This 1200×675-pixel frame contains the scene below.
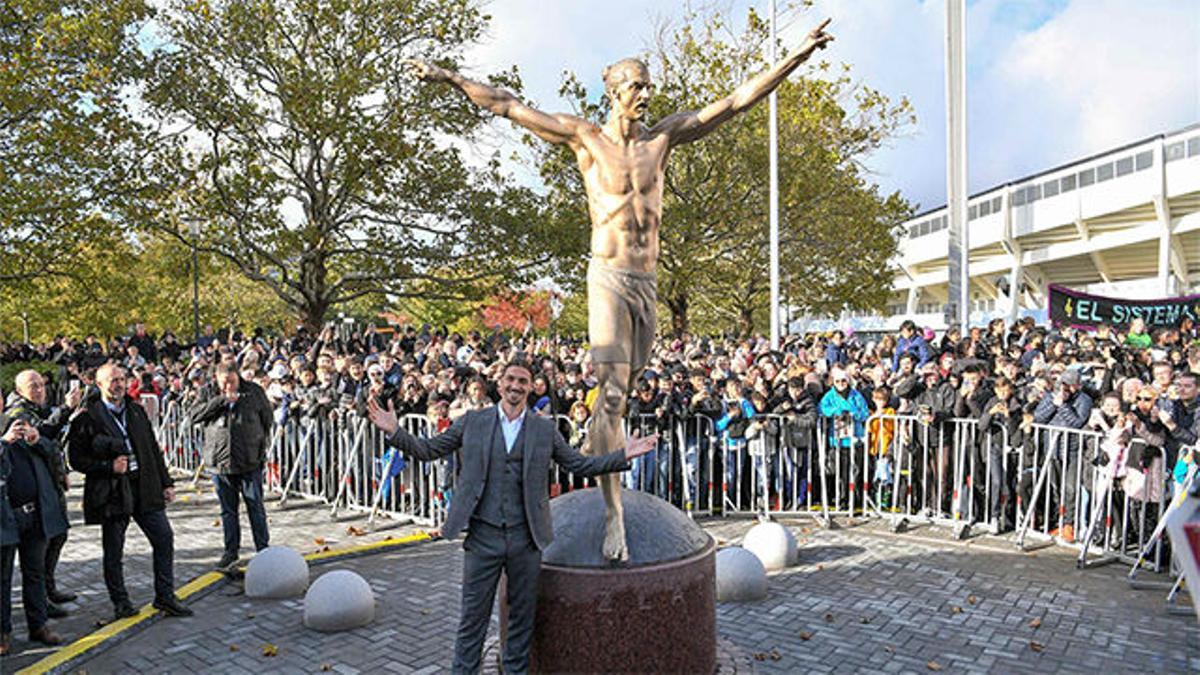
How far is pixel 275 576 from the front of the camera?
279 inches

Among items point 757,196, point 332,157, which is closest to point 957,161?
point 757,196

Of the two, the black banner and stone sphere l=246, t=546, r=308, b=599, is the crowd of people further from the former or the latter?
stone sphere l=246, t=546, r=308, b=599

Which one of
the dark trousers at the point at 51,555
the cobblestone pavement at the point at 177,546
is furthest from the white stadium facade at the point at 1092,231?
the dark trousers at the point at 51,555

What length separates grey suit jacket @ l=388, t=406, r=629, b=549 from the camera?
15.0ft

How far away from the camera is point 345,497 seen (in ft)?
36.4

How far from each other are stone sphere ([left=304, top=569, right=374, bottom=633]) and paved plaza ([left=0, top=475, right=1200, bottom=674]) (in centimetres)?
10

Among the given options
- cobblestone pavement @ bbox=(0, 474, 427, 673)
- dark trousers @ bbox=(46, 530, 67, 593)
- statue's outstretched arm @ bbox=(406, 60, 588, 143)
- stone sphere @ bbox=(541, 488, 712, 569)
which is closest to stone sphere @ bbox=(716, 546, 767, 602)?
stone sphere @ bbox=(541, 488, 712, 569)

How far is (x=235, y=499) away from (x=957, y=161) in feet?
62.4

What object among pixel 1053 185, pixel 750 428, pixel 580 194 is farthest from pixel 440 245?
pixel 1053 185

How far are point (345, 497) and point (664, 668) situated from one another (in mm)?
7518

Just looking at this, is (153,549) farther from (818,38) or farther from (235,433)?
(818,38)

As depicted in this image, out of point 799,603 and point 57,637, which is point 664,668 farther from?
point 57,637

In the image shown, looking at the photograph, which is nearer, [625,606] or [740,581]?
[625,606]

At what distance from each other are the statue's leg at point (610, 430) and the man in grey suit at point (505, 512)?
307mm
